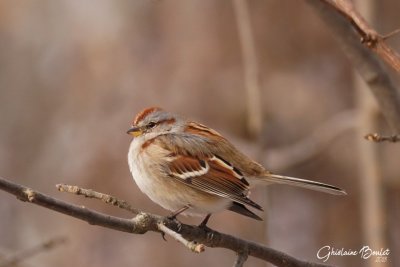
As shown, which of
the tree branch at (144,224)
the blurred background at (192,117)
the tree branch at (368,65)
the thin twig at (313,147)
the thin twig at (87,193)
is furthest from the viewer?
the blurred background at (192,117)

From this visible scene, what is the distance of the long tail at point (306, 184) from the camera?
11.7 ft

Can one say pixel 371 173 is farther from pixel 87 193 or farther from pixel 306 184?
pixel 87 193

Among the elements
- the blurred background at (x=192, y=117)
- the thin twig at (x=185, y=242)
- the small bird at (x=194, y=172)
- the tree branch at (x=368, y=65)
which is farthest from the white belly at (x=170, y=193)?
the blurred background at (x=192, y=117)

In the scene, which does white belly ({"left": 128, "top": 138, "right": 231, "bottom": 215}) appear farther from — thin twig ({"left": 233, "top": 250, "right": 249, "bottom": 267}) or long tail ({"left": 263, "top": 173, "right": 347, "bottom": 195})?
thin twig ({"left": 233, "top": 250, "right": 249, "bottom": 267})

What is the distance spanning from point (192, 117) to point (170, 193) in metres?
3.17

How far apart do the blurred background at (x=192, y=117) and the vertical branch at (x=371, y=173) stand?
2.01m

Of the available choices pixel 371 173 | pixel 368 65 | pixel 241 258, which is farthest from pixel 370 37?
pixel 371 173

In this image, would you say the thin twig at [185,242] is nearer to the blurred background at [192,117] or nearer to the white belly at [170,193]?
the white belly at [170,193]

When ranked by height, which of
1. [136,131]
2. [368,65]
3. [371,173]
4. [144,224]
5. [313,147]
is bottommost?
[144,224]

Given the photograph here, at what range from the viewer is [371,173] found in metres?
4.50

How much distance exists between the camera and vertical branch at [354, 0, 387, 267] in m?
4.32

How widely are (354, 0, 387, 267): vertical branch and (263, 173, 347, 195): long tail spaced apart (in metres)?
0.72

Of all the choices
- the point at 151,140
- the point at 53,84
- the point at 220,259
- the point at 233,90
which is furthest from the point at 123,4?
the point at 151,140

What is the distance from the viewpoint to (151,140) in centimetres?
401
